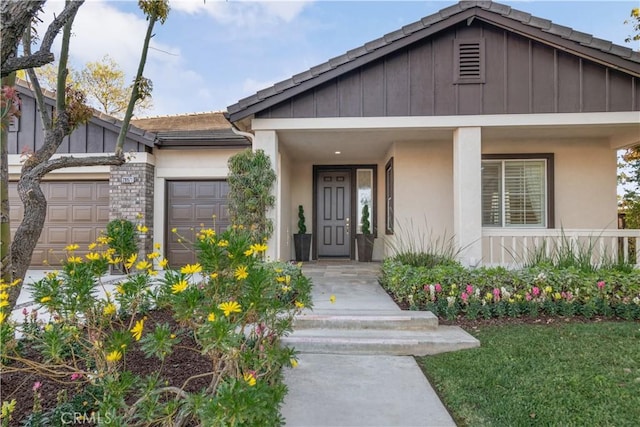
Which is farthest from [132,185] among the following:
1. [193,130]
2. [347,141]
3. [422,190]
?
[422,190]

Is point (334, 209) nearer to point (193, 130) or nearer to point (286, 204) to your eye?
point (286, 204)

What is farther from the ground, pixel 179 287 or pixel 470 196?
pixel 470 196

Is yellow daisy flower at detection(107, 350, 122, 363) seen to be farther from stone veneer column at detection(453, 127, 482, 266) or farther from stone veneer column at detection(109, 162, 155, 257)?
stone veneer column at detection(109, 162, 155, 257)

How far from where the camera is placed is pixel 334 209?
10.5 metres

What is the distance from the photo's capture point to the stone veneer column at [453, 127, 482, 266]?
632 cm

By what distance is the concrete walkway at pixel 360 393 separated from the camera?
254 centimetres

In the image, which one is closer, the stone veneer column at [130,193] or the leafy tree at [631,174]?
the stone veneer column at [130,193]

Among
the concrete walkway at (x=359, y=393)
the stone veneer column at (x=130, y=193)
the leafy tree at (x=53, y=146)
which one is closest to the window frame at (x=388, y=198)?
the concrete walkway at (x=359, y=393)

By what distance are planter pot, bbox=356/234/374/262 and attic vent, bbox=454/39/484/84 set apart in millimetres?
4621

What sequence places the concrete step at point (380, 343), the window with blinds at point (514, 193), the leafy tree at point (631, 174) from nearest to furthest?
1. the concrete step at point (380, 343)
2. the window with blinds at point (514, 193)
3. the leafy tree at point (631, 174)

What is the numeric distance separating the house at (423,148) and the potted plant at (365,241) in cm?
25

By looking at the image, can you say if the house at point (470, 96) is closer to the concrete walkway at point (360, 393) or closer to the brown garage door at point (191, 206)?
the brown garage door at point (191, 206)

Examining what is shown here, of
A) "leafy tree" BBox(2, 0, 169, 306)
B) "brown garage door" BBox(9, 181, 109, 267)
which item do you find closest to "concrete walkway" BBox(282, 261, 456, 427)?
"leafy tree" BBox(2, 0, 169, 306)

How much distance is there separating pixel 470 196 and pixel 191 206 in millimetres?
6458
